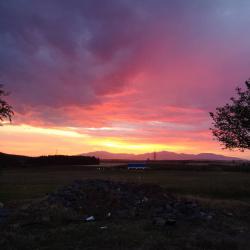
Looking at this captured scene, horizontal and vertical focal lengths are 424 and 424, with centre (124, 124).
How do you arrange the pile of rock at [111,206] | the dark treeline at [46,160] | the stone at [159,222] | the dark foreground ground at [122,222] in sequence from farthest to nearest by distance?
the dark treeline at [46,160]
the pile of rock at [111,206]
the stone at [159,222]
the dark foreground ground at [122,222]

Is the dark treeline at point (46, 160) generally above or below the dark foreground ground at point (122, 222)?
above

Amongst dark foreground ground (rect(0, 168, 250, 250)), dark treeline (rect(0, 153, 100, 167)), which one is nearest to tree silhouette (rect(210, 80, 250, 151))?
dark foreground ground (rect(0, 168, 250, 250))

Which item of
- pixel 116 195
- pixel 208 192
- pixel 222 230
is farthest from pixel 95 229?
pixel 208 192

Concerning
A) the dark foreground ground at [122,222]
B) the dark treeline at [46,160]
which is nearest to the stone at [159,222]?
the dark foreground ground at [122,222]

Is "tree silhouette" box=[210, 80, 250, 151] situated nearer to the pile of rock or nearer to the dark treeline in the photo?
the pile of rock

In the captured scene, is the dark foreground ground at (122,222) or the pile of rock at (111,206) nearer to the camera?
the dark foreground ground at (122,222)

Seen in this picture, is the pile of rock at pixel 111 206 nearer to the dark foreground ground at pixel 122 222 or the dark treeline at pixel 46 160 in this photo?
the dark foreground ground at pixel 122 222

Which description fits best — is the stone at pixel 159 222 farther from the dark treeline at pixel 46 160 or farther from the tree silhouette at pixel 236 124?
the dark treeline at pixel 46 160

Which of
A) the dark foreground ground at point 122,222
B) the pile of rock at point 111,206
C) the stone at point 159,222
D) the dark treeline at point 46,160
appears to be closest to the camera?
the dark foreground ground at point 122,222

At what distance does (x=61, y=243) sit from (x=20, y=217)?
18.0 feet

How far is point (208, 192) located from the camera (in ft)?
113

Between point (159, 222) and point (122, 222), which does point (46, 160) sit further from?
point (159, 222)

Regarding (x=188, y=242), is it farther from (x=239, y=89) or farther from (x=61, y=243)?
(x=239, y=89)

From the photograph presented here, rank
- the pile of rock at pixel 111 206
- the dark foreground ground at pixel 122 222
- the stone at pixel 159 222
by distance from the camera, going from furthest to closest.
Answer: the pile of rock at pixel 111 206 < the stone at pixel 159 222 < the dark foreground ground at pixel 122 222
